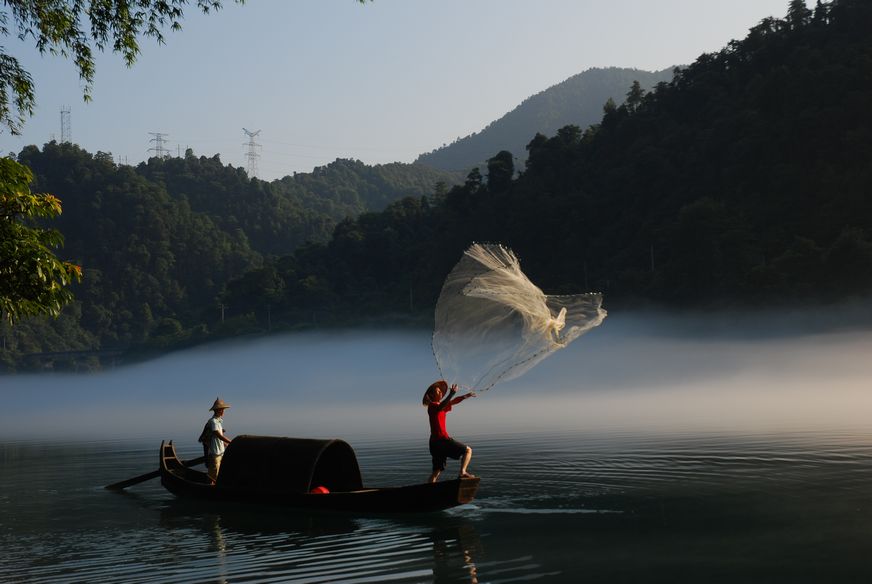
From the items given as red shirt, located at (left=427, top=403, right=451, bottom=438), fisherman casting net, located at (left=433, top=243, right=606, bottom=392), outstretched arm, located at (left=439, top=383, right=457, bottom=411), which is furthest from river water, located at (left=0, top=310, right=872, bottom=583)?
fisherman casting net, located at (left=433, top=243, right=606, bottom=392)

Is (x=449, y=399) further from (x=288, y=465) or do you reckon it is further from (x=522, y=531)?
(x=288, y=465)

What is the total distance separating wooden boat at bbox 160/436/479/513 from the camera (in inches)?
892

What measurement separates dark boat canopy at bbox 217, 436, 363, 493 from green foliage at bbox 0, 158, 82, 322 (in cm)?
870

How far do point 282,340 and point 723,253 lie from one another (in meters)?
94.8

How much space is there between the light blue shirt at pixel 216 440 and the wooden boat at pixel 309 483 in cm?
102

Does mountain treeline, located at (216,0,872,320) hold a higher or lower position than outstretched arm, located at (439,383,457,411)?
higher

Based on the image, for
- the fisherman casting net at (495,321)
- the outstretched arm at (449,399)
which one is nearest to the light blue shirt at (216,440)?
the outstretched arm at (449,399)

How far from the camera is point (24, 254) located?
16719mm

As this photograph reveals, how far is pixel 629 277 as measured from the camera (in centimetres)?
14712

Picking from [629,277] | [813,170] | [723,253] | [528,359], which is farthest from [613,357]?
[528,359]

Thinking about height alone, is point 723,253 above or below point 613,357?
above

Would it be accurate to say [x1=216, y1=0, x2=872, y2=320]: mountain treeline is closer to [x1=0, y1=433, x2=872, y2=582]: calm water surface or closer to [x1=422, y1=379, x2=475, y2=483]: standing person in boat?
[x1=0, y1=433, x2=872, y2=582]: calm water surface

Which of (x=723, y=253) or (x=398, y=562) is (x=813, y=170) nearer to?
(x=723, y=253)

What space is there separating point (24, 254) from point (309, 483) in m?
9.88
